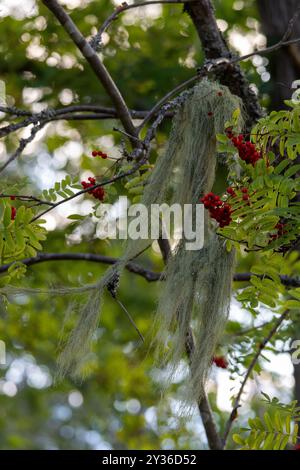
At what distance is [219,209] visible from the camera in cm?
192

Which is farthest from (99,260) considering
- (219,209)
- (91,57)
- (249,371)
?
(219,209)

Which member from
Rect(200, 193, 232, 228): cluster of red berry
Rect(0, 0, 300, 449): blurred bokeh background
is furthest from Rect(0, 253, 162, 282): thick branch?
Rect(200, 193, 232, 228): cluster of red berry

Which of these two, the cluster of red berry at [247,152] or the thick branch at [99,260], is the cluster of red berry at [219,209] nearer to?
the cluster of red berry at [247,152]

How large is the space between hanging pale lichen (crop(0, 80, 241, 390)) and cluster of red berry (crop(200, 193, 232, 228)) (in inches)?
9.4

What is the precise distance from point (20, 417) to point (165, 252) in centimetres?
633

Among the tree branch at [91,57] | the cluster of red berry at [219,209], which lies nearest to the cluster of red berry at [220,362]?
the tree branch at [91,57]

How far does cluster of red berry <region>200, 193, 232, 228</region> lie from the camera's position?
6.26 ft

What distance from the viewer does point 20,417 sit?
28.0ft

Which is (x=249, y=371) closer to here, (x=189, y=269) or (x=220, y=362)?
(x=220, y=362)

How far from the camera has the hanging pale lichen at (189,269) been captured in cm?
208

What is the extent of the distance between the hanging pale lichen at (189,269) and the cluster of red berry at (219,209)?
24 centimetres

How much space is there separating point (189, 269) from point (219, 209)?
283mm

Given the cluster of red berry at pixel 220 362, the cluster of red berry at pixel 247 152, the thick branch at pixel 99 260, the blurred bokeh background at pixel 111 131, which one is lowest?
the cluster of red berry at pixel 247 152

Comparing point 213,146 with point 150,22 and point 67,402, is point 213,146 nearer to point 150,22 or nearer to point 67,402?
point 150,22
